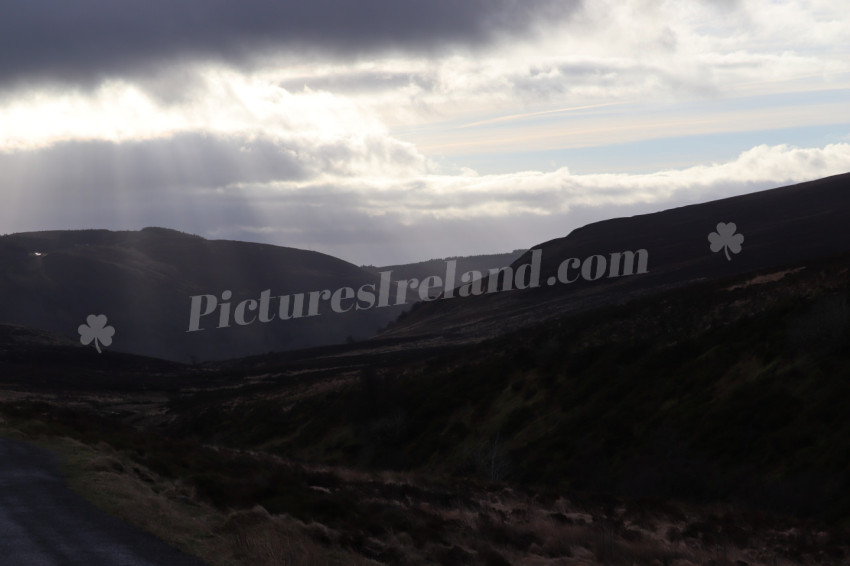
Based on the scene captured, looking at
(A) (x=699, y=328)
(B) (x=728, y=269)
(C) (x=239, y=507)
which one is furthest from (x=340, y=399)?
(B) (x=728, y=269)

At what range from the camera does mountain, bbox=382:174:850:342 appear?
413 ft

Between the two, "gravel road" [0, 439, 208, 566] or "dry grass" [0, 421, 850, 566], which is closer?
"gravel road" [0, 439, 208, 566]

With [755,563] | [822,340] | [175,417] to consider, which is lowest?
[175,417]

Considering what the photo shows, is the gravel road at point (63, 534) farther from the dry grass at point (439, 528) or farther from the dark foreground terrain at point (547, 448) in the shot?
the dark foreground terrain at point (547, 448)

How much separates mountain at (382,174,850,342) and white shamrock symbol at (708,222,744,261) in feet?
0.88

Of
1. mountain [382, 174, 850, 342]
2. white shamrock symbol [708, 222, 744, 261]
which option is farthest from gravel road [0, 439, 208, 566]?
white shamrock symbol [708, 222, 744, 261]

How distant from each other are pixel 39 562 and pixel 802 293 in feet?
151

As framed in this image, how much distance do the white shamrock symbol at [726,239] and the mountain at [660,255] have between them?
0.27 m

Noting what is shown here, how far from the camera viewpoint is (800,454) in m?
30.8

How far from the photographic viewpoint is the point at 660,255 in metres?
156

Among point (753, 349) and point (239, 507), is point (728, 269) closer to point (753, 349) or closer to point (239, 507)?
point (753, 349)

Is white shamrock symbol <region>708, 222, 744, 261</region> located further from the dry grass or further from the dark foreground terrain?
the dry grass

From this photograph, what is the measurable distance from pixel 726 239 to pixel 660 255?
47.1ft

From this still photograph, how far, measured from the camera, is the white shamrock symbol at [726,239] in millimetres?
140000
